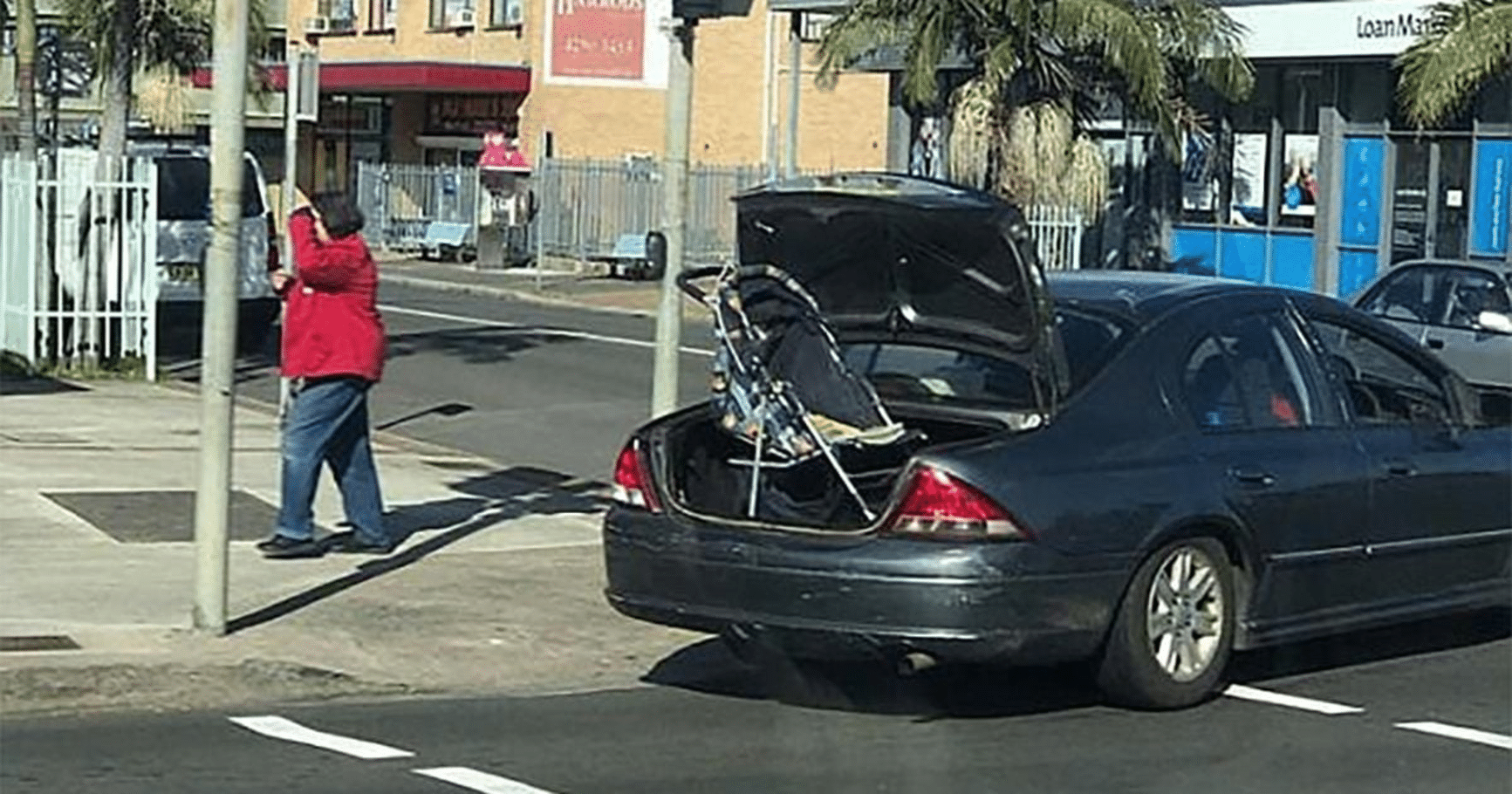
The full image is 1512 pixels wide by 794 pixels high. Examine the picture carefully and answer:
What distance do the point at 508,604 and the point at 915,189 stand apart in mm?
2860

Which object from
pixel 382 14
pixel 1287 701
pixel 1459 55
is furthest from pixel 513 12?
pixel 1287 701

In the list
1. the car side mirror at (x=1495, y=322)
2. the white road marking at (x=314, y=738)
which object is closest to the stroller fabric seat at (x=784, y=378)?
the white road marking at (x=314, y=738)

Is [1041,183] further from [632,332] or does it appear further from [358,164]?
[358,164]

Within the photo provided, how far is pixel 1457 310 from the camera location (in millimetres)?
20578

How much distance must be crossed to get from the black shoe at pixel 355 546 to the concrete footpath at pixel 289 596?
115 mm

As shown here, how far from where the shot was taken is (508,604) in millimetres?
Answer: 11281

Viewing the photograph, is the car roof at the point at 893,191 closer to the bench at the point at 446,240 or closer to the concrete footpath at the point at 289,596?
the concrete footpath at the point at 289,596

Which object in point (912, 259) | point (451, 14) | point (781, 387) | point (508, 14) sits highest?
point (451, 14)

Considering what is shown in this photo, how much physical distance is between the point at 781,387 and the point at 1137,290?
1429mm

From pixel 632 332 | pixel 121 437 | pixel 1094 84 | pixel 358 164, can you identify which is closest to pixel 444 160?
pixel 358 164

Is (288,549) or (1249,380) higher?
(1249,380)

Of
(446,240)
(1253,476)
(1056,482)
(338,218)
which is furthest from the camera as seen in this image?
(446,240)

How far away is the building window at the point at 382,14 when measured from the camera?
59344 millimetres

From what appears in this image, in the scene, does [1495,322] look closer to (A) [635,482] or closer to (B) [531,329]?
(A) [635,482]
